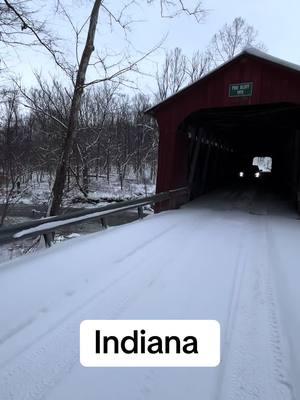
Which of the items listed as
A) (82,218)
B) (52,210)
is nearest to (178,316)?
(82,218)

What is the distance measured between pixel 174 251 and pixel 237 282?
1413 mm

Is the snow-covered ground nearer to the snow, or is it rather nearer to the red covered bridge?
the red covered bridge

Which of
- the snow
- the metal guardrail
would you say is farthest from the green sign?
the snow

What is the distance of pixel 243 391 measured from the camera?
84.7 inches

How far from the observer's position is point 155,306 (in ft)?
10.7

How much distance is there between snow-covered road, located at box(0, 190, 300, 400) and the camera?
2.19 m

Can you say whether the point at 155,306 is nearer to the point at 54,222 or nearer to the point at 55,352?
the point at 55,352

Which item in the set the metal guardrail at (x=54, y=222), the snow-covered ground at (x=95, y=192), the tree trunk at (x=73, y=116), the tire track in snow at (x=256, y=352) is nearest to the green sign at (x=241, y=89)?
the metal guardrail at (x=54, y=222)

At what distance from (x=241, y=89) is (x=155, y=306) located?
293 inches

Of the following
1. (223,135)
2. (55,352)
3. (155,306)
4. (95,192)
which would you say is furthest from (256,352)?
(95,192)

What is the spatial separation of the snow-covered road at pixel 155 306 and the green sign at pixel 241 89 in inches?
173

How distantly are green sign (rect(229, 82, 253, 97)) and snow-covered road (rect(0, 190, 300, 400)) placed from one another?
439 cm

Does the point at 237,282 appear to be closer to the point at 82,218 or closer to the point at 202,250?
the point at 202,250

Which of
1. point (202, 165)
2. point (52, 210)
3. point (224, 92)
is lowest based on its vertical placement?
point (52, 210)
